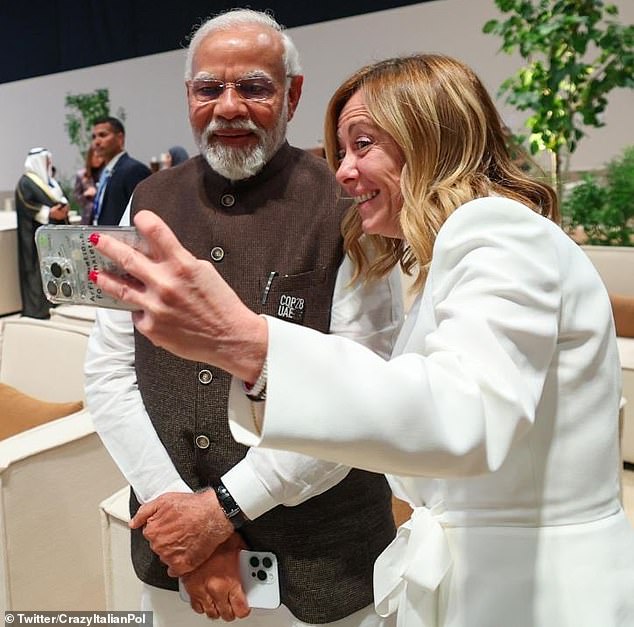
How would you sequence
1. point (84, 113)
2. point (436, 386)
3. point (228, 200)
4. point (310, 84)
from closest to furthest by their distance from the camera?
1. point (436, 386)
2. point (228, 200)
3. point (310, 84)
4. point (84, 113)

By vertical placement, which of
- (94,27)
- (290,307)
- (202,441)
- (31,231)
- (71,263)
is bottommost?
(31,231)

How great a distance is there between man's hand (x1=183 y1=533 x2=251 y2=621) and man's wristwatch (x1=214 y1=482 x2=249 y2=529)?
7 centimetres

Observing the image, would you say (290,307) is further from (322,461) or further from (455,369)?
(455,369)

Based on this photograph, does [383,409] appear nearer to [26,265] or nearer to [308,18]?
[26,265]

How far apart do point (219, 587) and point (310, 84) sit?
19.2ft

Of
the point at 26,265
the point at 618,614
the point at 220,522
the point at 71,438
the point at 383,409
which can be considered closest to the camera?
the point at 383,409

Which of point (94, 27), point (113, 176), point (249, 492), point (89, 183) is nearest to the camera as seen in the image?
point (249, 492)

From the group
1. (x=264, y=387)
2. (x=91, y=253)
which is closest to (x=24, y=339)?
(x=91, y=253)

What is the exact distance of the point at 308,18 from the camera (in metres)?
6.68

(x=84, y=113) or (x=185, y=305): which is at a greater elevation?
(x=84, y=113)

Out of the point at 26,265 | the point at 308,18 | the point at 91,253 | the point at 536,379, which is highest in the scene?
the point at 308,18

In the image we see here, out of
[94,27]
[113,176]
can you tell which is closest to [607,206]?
[113,176]

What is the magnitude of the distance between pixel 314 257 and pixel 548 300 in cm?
65

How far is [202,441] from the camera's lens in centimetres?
131
